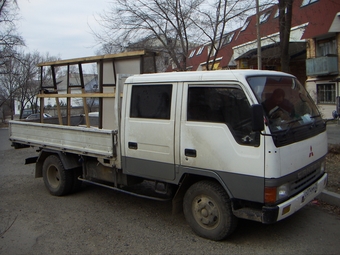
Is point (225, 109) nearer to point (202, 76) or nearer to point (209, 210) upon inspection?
point (202, 76)

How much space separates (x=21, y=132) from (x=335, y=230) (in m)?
6.23

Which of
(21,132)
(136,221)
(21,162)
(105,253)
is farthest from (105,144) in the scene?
(21,162)

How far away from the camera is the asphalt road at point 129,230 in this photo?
14.4 ft

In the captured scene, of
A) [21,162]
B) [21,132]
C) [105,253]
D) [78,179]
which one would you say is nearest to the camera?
[105,253]

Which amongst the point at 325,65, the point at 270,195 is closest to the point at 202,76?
the point at 270,195

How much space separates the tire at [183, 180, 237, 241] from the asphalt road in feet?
0.51

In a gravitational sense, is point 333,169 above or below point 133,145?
below

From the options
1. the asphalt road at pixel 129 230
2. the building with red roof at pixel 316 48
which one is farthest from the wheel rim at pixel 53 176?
the building with red roof at pixel 316 48

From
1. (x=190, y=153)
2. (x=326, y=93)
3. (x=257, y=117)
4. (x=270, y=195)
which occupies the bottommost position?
(x=270, y=195)

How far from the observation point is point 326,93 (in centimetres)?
2336

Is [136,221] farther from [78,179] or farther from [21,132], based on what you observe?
[21,132]

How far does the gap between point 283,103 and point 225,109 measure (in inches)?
30.0

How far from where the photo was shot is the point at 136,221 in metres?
5.39

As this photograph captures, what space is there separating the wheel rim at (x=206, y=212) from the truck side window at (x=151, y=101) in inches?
48.1
